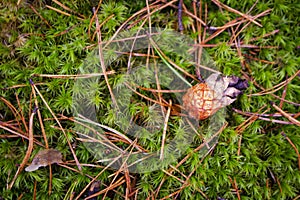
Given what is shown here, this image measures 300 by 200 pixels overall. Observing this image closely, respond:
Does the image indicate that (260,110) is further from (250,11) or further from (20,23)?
(20,23)

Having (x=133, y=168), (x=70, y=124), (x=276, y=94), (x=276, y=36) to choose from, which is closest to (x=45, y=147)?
(x=70, y=124)

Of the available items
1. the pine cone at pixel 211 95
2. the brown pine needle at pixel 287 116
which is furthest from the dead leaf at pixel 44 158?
the brown pine needle at pixel 287 116

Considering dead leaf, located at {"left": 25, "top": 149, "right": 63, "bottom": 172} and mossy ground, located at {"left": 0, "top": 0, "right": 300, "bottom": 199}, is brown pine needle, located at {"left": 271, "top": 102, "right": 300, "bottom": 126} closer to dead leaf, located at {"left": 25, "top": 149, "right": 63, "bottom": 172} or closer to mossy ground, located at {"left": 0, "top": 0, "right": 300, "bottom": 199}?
mossy ground, located at {"left": 0, "top": 0, "right": 300, "bottom": 199}

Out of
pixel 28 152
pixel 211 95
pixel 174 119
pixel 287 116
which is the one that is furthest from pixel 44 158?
pixel 287 116

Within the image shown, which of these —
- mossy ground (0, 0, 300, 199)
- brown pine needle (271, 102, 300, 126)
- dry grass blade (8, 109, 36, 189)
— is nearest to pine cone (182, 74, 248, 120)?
mossy ground (0, 0, 300, 199)

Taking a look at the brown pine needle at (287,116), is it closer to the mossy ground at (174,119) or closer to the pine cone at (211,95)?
the mossy ground at (174,119)

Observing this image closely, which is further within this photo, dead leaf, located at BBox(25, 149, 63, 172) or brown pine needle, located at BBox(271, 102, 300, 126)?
brown pine needle, located at BBox(271, 102, 300, 126)

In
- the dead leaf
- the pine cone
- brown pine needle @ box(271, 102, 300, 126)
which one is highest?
the pine cone
